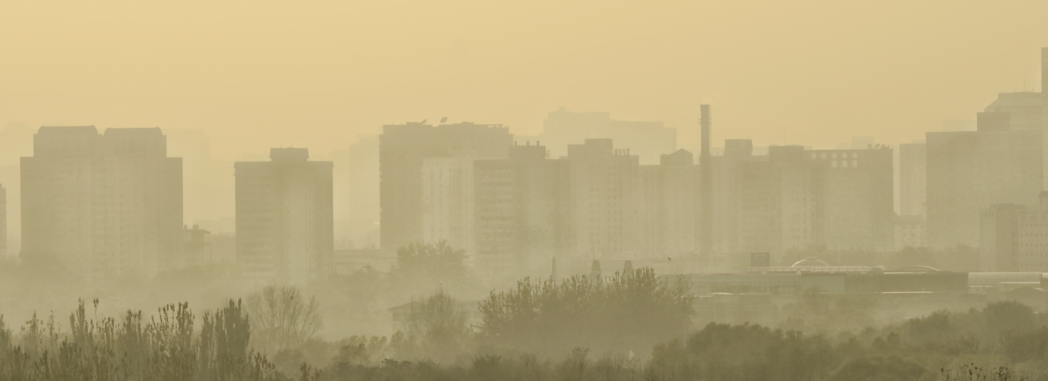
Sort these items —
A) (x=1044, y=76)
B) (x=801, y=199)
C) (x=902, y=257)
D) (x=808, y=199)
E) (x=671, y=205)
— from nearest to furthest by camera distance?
(x=902, y=257) → (x=801, y=199) → (x=808, y=199) → (x=671, y=205) → (x=1044, y=76)

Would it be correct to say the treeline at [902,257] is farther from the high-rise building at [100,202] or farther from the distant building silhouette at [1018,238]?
the high-rise building at [100,202]

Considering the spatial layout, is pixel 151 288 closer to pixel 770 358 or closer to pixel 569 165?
pixel 569 165

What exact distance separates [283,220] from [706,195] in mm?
35432

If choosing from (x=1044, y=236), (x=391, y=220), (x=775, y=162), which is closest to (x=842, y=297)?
(x=1044, y=236)

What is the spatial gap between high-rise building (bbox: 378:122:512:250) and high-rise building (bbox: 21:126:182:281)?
31999 millimetres

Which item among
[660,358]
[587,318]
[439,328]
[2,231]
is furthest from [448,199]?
[660,358]

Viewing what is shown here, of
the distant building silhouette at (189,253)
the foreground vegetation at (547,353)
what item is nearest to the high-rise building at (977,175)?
the distant building silhouette at (189,253)

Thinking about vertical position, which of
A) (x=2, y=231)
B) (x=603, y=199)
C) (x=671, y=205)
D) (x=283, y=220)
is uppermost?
(x=603, y=199)

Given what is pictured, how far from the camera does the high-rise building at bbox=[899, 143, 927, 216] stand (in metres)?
188

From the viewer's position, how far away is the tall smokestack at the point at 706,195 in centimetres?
12329

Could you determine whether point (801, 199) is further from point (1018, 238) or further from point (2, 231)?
point (2, 231)

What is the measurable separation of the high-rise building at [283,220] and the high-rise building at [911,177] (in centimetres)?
8989

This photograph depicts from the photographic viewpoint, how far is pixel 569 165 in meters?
125

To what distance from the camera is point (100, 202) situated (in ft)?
392
